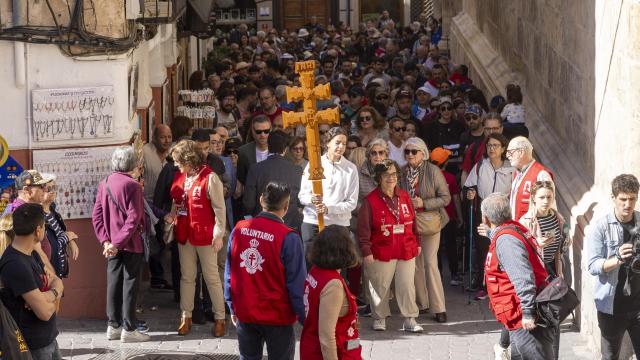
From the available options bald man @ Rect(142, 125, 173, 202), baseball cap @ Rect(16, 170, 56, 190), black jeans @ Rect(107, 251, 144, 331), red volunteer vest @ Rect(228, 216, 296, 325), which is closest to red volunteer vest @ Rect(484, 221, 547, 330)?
red volunteer vest @ Rect(228, 216, 296, 325)

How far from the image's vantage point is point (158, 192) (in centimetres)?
1186

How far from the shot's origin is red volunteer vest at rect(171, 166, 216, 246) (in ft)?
36.7

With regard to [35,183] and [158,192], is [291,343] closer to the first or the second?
[35,183]

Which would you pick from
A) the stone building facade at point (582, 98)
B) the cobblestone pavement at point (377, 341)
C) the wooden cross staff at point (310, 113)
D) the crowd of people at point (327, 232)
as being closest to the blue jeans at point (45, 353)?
the crowd of people at point (327, 232)

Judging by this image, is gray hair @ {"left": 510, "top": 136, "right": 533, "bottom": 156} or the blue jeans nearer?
the blue jeans

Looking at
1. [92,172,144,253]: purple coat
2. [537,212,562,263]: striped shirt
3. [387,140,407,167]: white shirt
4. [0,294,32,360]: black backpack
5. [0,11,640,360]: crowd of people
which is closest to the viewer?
[0,294,32,360]: black backpack

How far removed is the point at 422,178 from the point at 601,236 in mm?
3067

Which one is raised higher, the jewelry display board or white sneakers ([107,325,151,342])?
the jewelry display board

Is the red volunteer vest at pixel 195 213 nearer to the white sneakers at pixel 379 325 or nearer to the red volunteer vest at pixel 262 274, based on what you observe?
the white sneakers at pixel 379 325

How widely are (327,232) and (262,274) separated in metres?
0.69

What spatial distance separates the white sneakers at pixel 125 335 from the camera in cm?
1115

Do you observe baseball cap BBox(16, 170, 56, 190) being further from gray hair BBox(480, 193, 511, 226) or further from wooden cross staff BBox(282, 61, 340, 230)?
gray hair BBox(480, 193, 511, 226)

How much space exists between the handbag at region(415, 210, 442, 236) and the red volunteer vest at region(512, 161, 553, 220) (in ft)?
2.85

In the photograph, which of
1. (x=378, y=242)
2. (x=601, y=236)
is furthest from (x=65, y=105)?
(x=601, y=236)
